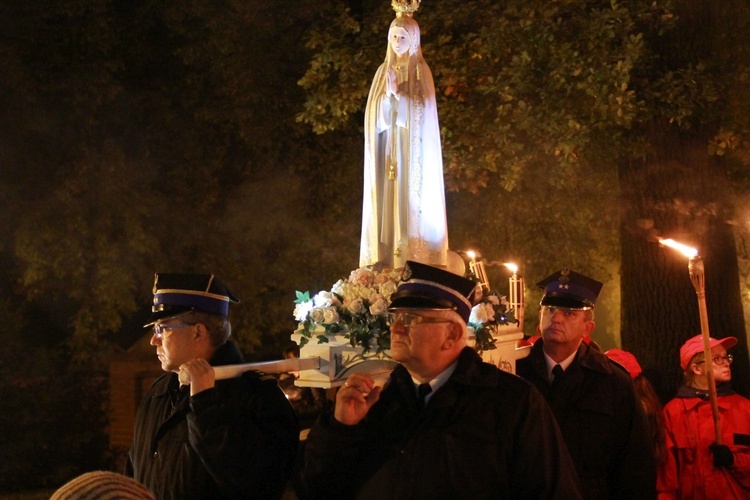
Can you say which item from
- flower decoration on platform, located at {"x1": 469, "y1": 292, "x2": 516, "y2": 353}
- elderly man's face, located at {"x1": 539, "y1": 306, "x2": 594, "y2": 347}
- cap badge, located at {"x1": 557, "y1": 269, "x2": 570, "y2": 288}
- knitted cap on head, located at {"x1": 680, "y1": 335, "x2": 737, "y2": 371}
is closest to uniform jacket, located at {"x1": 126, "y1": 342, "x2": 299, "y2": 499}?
elderly man's face, located at {"x1": 539, "y1": 306, "x2": 594, "y2": 347}

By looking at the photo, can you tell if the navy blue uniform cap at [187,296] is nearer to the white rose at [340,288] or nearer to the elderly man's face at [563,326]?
the elderly man's face at [563,326]

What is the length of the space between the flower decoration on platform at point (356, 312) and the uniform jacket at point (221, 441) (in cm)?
243

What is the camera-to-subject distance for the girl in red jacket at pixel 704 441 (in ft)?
17.9

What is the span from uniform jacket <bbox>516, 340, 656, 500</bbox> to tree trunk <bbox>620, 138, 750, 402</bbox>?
4.58 metres

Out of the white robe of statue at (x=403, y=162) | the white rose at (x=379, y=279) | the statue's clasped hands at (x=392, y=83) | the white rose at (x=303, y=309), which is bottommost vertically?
the white rose at (x=303, y=309)

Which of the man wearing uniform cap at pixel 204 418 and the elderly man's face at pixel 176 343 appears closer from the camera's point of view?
the man wearing uniform cap at pixel 204 418

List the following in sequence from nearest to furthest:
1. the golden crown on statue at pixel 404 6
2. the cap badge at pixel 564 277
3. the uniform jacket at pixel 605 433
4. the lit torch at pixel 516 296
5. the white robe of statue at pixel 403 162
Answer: the uniform jacket at pixel 605 433, the cap badge at pixel 564 277, the white robe of statue at pixel 403 162, the golden crown on statue at pixel 404 6, the lit torch at pixel 516 296

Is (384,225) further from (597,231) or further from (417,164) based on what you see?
(597,231)

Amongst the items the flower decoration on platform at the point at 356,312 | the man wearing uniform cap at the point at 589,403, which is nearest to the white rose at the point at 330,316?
the flower decoration on platform at the point at 356,312

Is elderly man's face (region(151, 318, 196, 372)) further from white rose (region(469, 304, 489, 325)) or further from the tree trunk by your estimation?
the tree trunk

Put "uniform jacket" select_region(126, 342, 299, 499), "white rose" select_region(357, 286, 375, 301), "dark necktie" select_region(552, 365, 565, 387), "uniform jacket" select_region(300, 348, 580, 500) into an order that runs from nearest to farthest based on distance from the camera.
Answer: "uniform jacket" select_region(300, 348, 580, 500) → "uniform jacket" select_region(126, 342, 299, 499) → "dark necktie" select_region(552, 365, 565, 387) → "white rose" select_region(357, 286, 375, 301)

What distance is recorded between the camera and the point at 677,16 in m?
9.15

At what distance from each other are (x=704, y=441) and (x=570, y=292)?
5.02 ft

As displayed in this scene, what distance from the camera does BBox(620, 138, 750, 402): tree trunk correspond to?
29.9 ft
